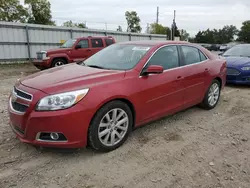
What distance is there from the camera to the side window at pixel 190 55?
4.57 meters

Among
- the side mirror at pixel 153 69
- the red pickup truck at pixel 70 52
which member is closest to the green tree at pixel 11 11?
the red pickup truck at pixel 70 52

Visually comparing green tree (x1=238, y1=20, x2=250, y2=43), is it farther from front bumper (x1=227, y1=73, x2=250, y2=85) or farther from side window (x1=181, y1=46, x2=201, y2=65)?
side window (x1=181, y1=46, x2=201, y2=65)

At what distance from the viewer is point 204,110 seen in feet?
17.5

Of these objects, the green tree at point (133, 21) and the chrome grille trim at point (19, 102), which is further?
the green tree at point (133, 21)

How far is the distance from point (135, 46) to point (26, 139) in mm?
2405

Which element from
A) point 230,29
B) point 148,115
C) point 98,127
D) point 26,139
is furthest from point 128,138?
point 230,29

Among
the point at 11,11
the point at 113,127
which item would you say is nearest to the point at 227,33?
the point at 11,11

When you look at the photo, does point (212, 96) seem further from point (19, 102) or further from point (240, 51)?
point (240, 51)

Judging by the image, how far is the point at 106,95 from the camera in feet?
10.2

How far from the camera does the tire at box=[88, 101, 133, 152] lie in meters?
3.10

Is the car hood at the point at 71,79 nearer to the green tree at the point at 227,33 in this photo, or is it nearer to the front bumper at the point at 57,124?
the front bumper at the point at 57,124

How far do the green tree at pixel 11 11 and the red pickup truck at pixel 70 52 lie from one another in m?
21.5

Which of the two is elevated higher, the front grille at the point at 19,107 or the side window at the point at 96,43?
the side window at the point at 96,43

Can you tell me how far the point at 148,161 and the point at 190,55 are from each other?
255 cm
